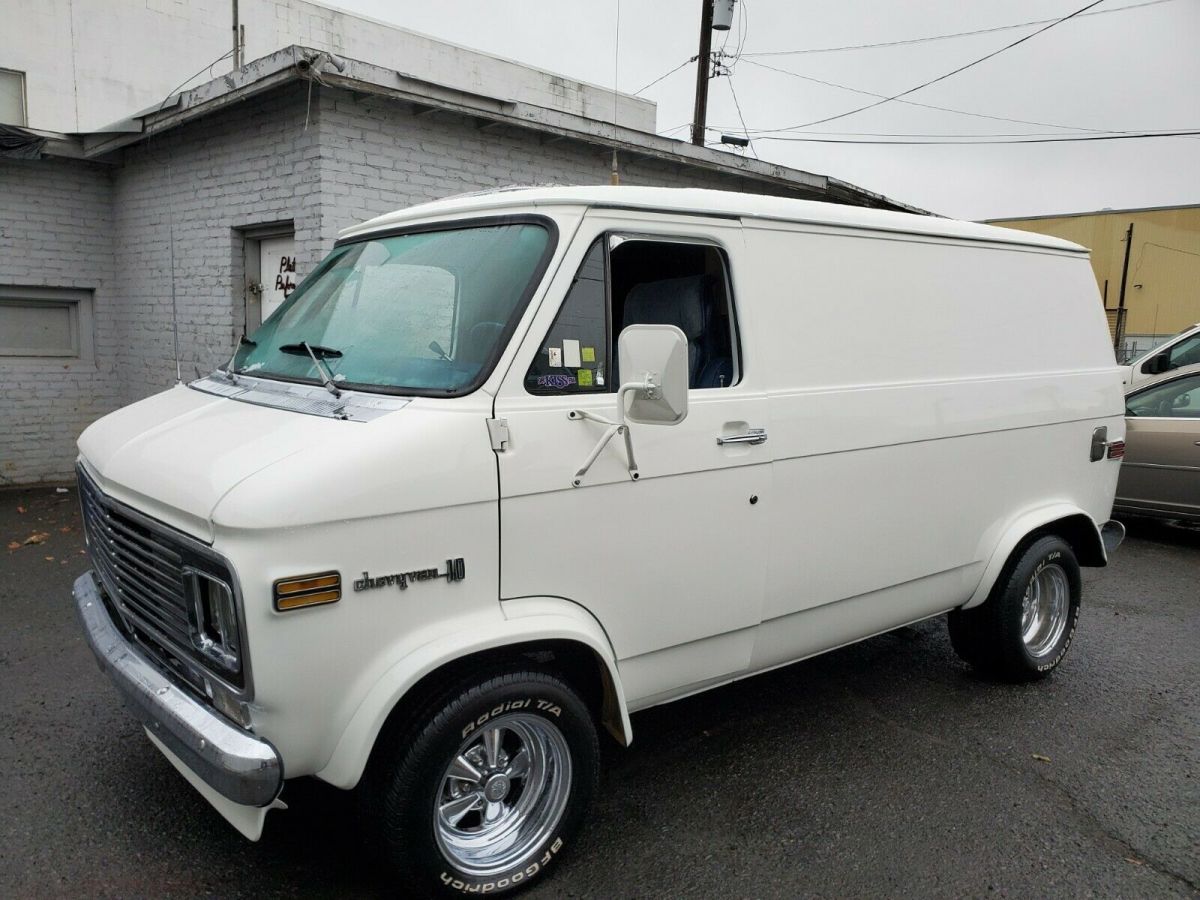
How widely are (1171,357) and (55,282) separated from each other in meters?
11.9

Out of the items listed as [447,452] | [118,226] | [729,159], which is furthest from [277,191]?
[447,452]

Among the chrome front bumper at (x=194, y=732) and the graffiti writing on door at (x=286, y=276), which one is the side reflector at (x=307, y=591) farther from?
the graffiti writing on door at (x=286, y=276)

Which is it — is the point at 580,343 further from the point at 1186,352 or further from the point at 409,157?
the point at 1186,352

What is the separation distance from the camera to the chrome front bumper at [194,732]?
233 centimetres

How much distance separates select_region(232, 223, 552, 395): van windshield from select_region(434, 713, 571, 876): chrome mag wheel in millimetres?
1160

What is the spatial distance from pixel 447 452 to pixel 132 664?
1.32 metres

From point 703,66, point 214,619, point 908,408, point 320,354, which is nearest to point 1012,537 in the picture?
point 908,408

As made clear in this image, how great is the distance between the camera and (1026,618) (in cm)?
464

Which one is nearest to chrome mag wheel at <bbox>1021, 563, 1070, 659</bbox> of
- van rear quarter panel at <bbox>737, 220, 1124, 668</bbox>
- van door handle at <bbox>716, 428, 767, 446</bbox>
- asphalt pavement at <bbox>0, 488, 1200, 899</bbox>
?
asphalt pavement at <bbox>0, 488, 1200, 899</bbox>

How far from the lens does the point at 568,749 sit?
9.49 feet

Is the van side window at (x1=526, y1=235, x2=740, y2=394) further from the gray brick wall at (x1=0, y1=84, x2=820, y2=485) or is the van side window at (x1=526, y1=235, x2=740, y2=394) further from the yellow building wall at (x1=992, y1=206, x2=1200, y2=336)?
the yellow building wall at (x1=992, y1=206, x2=1200, y2=336)

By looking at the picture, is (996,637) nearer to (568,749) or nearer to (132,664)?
(568,749)

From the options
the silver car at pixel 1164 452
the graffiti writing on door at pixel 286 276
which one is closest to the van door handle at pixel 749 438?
the graffiti writing on door at pixel 286 276

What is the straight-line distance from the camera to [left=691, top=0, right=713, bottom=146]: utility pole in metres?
14.5
